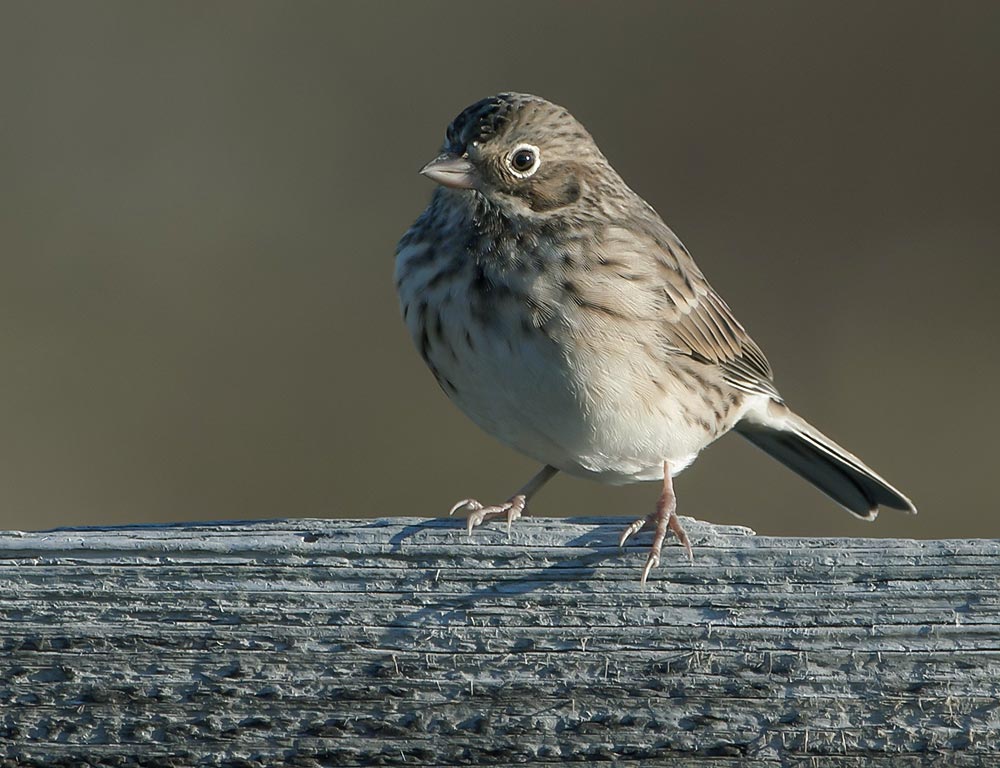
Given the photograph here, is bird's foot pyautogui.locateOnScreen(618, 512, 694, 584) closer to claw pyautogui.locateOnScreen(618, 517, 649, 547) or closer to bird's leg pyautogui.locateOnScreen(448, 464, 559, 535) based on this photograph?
claw pyautogui.locateOnScreen(618, 517, 649, 547)

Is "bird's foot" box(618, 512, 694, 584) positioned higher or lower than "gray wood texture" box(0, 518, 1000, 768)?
higher

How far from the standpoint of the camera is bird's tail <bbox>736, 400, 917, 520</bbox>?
5.52 meters

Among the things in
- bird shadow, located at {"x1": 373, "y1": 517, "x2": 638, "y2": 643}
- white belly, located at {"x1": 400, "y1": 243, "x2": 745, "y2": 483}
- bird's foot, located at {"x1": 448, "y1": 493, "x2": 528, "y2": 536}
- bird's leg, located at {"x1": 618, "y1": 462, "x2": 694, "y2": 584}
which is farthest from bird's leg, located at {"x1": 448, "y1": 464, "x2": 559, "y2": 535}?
bird shadow, located at {"x1": 373, "y1": 517, "x2": 638, "y2": 643}

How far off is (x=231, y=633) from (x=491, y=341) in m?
1.55

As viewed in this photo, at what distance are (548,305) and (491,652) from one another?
1544mm

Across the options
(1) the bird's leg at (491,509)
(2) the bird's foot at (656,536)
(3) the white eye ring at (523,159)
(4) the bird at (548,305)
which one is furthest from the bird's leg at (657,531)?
(3) the white eye ring at (523,159)

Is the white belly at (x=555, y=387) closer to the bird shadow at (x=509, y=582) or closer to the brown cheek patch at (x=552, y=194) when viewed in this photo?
the brown cheek patch at (x=552, y=194)

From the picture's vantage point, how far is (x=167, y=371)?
7094mm

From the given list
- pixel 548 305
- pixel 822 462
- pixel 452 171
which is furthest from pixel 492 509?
pixel 822 462

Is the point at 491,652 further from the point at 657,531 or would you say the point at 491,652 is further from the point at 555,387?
the point at 555,387

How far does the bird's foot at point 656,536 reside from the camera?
2.89 m

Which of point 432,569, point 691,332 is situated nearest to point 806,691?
point 432,569

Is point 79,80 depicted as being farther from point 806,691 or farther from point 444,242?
point 806,691

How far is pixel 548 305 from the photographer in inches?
168
